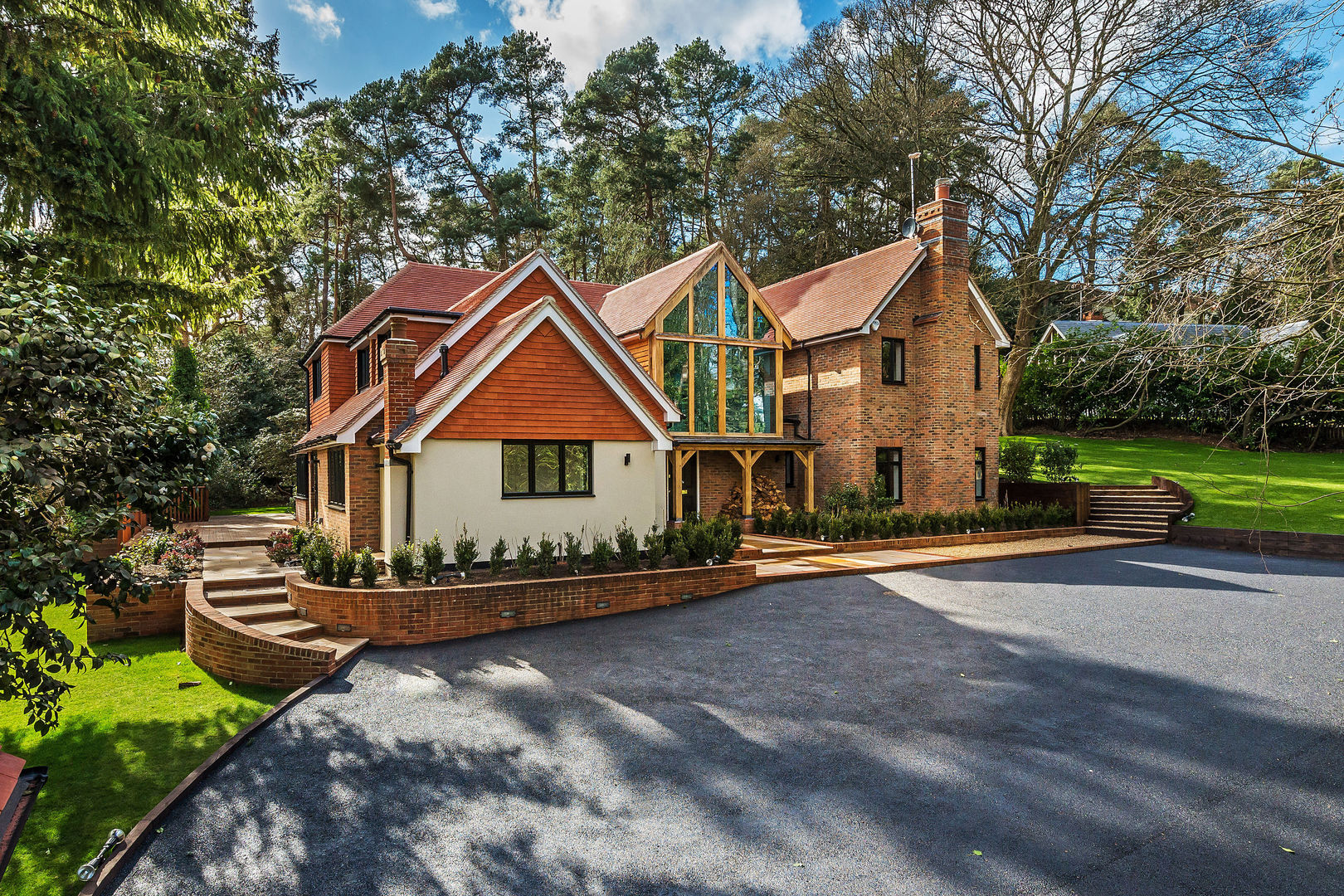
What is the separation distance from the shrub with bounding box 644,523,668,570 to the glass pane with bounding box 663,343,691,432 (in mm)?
6249

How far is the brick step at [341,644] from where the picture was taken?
8.91m

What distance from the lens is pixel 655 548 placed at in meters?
12.0


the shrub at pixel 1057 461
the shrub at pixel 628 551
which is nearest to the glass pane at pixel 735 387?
the shrub at pixel 628 551

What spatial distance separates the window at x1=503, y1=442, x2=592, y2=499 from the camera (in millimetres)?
12523

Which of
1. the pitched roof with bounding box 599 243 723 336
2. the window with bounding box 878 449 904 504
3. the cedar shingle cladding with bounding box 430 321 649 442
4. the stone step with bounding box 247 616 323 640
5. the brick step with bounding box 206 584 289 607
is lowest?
the stone step with bounding box 247 616 323 640

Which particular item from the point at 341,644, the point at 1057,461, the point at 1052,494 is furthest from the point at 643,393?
the point at 1057,461

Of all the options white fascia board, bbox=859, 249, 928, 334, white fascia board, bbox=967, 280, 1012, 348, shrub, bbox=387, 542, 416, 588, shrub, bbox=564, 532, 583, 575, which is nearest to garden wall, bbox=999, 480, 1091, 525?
white fascia board, bbox=967, 280, 1012, 348

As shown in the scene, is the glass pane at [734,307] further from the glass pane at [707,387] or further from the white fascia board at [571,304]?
the white fascia board at [571,304]

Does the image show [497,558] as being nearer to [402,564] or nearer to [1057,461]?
[402,564]

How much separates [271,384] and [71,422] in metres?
28.2

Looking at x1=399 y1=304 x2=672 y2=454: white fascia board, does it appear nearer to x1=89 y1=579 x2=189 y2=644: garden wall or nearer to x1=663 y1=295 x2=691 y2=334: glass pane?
x1=89 y1=579 x2=189 y2=644: garden wall

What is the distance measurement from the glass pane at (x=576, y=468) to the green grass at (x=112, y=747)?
6.04 metres

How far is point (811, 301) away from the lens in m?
22.7

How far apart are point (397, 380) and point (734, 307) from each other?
9966 millimetres
